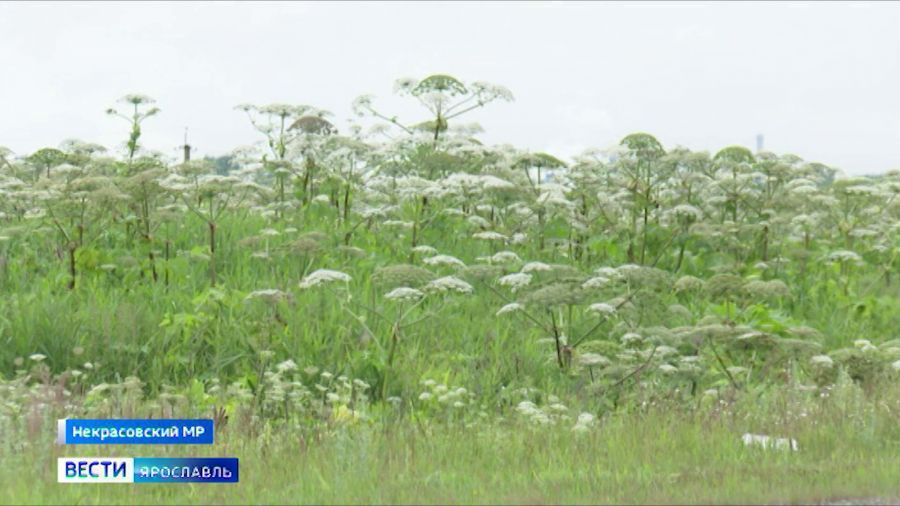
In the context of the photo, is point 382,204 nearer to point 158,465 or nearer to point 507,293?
point 507,293

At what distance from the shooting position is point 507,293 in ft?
44.9

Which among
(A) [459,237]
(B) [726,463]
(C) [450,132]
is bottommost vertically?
(B) [726,463]

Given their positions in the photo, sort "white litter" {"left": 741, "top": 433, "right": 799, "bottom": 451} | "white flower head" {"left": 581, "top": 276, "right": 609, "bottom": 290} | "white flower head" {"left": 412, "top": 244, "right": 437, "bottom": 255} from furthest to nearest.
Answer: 1. "white flower head" {"left": 412, "top": 244, "right": 437, "bottom": 255}
2. "white flower head" {"left": 581, "top": 276, "right": 609, "bottom": 290}
3. "white litter" {"left": 741, "top": 433, "right": 799, "bottom": 451}

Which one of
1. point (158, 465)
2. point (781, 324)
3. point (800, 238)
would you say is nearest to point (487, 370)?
point (781, 324)

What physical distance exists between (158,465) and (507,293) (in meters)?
7.08

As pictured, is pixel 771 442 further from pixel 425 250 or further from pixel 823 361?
pixel 425 250

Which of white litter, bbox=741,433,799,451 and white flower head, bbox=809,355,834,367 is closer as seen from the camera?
white litter, bbox=741,433,799,451
